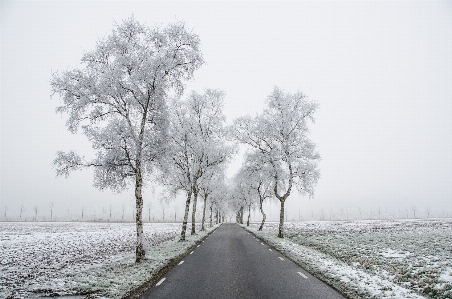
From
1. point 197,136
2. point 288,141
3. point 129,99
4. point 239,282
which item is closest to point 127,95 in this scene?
point 129,99

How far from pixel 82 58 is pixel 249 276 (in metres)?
14.1

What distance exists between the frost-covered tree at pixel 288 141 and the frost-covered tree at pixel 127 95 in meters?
14.9

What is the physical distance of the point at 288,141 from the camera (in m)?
27.9

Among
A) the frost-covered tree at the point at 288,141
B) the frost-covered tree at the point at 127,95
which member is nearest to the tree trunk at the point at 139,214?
the frost-covered tree at the point at 127,95

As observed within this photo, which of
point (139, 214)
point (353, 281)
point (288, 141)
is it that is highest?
point (288, 141)

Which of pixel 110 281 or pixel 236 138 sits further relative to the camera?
pixel 236 138

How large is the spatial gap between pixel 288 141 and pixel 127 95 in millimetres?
17927

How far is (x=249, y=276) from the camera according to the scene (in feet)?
35.0

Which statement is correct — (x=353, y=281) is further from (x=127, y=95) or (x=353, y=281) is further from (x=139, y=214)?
(x=127, y=95)

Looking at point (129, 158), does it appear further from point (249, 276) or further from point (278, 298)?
point (278, 298)

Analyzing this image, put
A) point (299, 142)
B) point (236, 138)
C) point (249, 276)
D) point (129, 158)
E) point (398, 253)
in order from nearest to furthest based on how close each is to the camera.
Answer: point (249, 276)
point (129, 158)
point (398, 253)
point (299, 142)
point (236, 138)

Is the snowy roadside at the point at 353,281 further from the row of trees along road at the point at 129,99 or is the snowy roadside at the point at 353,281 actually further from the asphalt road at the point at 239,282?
the row of trees along road at the point at 129,99

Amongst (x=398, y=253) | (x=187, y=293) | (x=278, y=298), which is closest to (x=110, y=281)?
(x=187, y=293)

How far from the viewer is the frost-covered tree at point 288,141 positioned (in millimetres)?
27688
